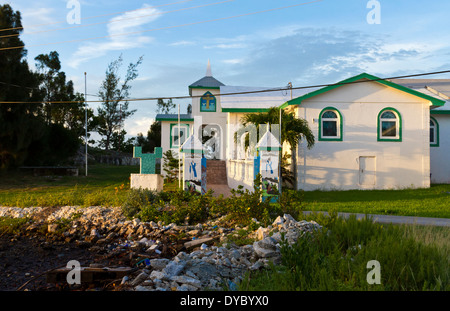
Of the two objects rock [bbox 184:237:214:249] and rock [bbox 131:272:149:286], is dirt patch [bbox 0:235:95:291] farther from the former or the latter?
rock [bbox 184:237:214:249]

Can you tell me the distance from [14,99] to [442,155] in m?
24.5

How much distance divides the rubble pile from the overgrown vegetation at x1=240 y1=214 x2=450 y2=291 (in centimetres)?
42

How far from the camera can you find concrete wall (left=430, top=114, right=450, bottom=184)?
71.8 ft

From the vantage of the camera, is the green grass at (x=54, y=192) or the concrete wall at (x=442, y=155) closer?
Answer: the green grass at (x=54, y=192)

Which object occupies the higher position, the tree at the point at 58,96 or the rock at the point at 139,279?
the tree at the point at 58,96

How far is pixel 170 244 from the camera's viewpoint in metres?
7.58

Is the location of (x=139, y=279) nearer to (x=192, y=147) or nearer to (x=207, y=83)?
(x=192, y=147)

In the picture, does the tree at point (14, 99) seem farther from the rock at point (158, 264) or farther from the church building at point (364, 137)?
the rock at point (158, 264)

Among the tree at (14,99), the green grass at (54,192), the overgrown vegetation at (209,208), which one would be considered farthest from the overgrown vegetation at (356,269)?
the tree at (14,99)

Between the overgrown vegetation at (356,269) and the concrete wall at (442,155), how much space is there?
707 inches

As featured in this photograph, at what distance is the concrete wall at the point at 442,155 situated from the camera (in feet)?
71.8

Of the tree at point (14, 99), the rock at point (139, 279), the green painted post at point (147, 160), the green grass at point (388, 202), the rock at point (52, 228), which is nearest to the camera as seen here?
the rock at point (139, 279)
